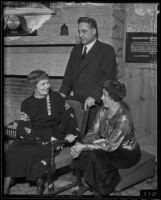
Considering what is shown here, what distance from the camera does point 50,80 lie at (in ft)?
12.3

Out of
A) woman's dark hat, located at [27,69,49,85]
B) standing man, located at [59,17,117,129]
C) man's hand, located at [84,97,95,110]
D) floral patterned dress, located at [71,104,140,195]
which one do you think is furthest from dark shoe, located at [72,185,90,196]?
woman's dark hat, located at [27,69,49,85]

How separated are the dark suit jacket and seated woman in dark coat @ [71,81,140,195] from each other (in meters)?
0.20

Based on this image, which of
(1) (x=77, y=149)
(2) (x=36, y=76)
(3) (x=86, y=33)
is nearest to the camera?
(1) (x=77, y=149)

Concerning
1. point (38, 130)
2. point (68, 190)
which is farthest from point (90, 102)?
point (68, 190)

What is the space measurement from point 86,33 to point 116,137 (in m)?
1.15

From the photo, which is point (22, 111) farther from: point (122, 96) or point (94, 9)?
point (94, 9)

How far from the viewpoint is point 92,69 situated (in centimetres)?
366

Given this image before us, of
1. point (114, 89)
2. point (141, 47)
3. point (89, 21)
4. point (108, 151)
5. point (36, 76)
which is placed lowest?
point (108, 151)

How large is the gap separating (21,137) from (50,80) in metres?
0.69

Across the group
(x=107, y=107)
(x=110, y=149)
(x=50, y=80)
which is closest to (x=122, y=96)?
(x=107, y=107)

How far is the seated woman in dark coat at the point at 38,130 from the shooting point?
3416 mm

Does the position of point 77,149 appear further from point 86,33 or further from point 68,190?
point 86,33

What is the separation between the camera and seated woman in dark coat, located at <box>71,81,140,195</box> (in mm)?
3301

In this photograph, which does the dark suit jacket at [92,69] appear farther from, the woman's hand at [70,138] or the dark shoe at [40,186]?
the dark shoe at [40,186]
